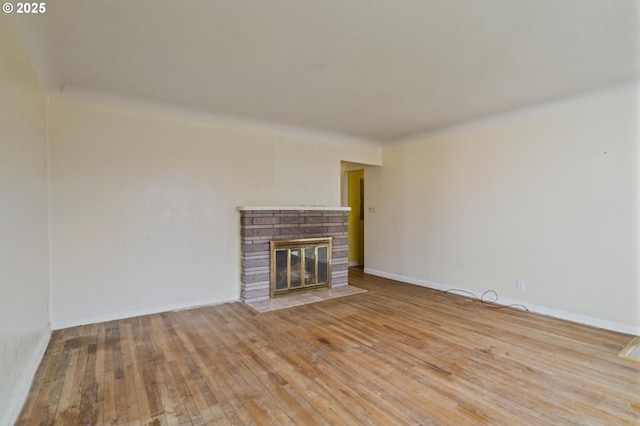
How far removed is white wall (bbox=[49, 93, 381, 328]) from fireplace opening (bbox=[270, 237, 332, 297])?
551mm

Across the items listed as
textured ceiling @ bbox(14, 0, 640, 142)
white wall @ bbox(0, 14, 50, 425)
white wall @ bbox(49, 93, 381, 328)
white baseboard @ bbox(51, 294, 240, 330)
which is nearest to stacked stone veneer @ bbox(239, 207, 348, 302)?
white wall @ bbox(49, 93, 381, 328)

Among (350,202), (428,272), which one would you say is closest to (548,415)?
(428,272)

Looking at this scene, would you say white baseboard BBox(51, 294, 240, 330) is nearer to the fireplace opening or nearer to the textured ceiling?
the fireplace opening

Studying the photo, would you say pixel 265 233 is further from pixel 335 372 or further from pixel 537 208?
pixel 537 208

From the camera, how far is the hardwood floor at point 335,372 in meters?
1.90

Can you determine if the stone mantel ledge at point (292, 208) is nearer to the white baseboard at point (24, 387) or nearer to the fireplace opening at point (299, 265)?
the fireplace opening at point (299, 265)

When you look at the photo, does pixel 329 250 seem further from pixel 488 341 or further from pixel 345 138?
pixel 488 341

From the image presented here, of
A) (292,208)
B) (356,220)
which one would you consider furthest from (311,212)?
(356,220)

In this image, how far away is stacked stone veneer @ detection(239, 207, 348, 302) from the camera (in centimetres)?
425

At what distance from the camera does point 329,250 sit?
16.4 ft

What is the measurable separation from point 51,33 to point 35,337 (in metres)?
2.29

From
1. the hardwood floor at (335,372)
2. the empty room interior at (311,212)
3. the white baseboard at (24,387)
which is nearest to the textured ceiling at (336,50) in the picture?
the empty room interior at (311,212)

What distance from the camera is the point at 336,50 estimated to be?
247 cm

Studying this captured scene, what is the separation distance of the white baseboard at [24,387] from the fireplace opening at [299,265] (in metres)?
2.43
